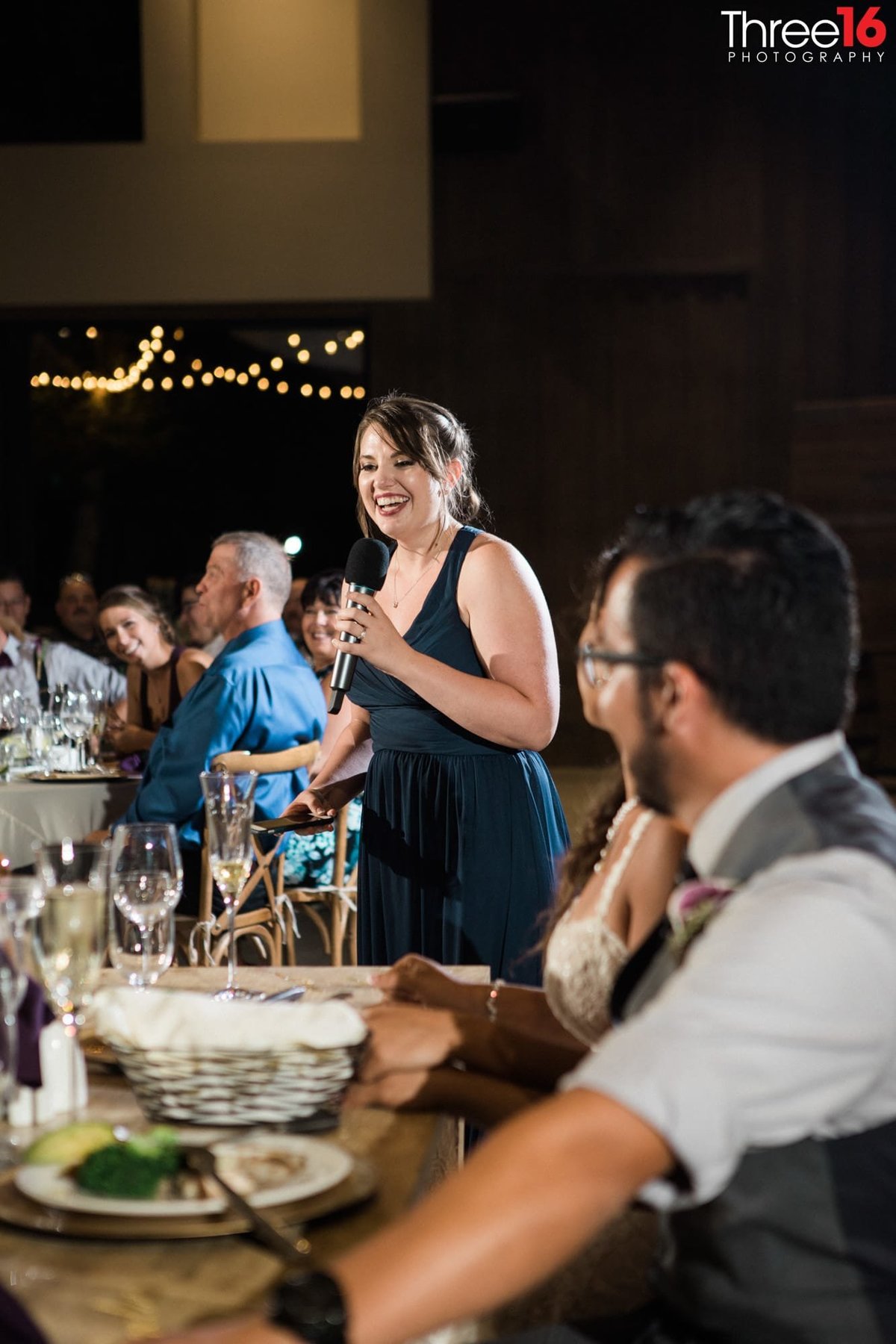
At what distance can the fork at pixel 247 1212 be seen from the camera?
37.2 inches

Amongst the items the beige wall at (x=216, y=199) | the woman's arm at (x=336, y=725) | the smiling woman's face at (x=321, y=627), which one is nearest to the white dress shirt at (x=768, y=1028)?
the woman's arm at (x=336, y=725)

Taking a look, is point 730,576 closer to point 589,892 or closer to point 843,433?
point 589,892

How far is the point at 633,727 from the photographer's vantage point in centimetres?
115

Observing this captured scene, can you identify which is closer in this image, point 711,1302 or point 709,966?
point 709,966

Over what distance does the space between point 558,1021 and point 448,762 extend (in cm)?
121

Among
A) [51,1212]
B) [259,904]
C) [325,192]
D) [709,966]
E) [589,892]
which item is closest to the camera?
[709,966]

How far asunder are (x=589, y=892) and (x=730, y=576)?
677 mm

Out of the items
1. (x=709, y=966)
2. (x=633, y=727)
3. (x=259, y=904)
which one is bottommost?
(x=259, y=904)

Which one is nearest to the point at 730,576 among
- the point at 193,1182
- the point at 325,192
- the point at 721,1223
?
the point at 721,1223

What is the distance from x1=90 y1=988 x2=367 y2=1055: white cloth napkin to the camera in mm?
1238

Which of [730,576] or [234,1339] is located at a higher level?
[730,576]

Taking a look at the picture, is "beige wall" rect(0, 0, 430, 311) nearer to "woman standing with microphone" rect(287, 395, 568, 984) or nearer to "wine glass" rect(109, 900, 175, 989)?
"woman standing with microphone" rect(287, 395, 568, 984)

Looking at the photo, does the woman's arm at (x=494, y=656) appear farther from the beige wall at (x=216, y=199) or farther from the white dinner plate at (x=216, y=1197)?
the beige wall at (x=216, y=199)

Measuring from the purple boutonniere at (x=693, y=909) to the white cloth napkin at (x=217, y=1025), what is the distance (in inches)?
12.5
